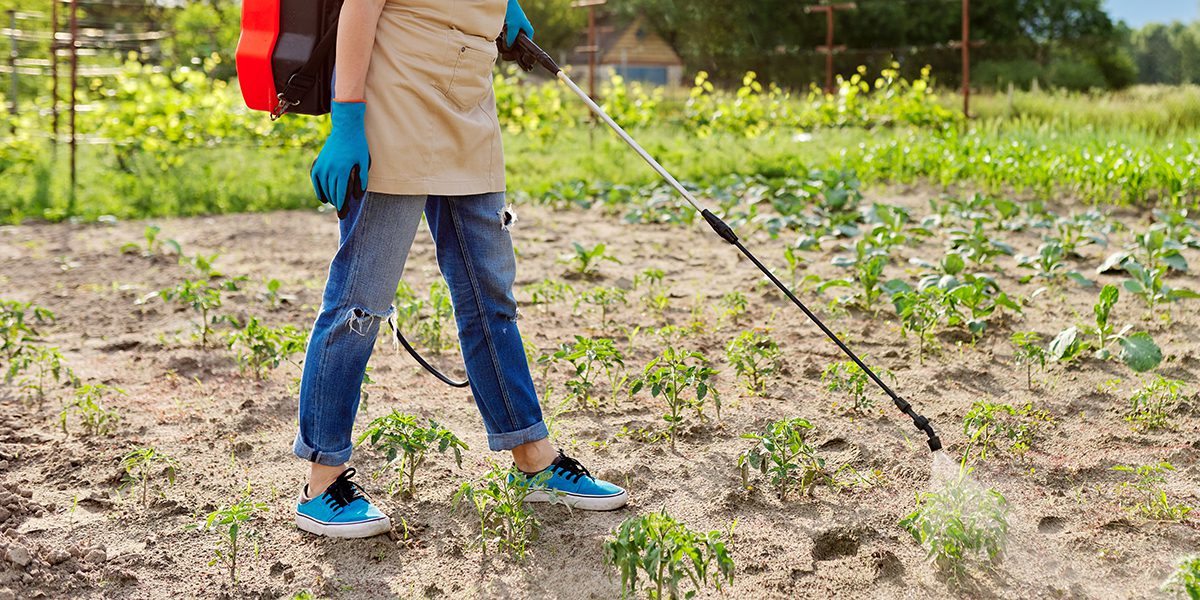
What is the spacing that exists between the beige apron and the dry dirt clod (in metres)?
1.05

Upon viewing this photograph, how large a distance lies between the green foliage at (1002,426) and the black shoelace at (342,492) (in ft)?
→ 5.01

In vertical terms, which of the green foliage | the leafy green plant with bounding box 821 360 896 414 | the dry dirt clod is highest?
the leafy green plant with bounding box 821 360 896 414

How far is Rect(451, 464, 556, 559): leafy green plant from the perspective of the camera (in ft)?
7.93

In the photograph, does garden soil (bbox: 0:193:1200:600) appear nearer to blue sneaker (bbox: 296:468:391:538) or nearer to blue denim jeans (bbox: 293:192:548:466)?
blue sneaker (bbox: 296:468:391:538)

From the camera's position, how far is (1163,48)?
3772 cm

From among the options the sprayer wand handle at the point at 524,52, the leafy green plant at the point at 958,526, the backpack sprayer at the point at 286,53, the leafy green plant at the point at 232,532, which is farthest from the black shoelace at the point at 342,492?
the leafy green plant at the point at 958,526

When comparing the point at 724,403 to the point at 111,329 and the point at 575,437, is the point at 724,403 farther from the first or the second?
the point at 111,329

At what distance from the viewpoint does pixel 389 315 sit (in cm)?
244

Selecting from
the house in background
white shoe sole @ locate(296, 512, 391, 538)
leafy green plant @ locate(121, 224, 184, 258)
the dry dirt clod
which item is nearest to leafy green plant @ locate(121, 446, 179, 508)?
the dry dirt clod

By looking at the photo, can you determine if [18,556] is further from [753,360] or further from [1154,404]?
[1154,404]

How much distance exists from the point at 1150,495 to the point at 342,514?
6.21ft

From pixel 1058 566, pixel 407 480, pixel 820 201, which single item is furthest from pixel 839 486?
pixel 820 201

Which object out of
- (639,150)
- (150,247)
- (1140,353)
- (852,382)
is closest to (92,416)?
(639,150)

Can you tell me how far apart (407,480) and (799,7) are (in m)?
23.3
